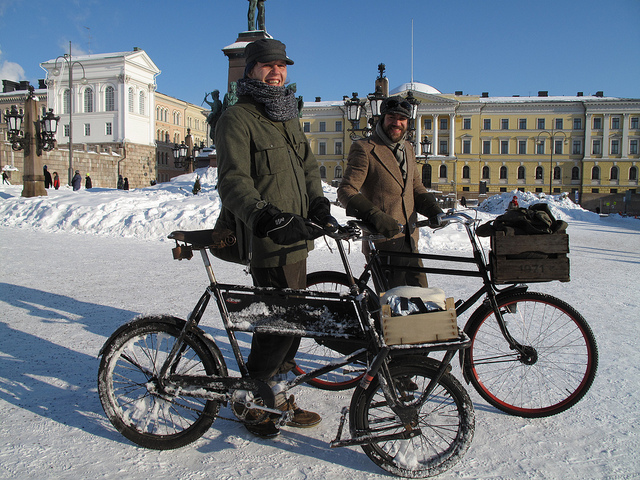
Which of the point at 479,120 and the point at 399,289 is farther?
the point at 479,120

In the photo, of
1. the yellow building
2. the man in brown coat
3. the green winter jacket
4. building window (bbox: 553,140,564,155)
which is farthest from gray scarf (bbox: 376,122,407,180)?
building window (bbox: 553,140,564,155)

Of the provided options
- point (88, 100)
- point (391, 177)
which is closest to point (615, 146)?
point (88, 100)

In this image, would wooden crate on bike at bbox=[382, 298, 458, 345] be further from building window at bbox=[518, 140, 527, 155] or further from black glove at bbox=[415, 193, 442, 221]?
building window at bbox=[518, 140, 527, 155]

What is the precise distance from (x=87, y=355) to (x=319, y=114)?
72847 millimetres

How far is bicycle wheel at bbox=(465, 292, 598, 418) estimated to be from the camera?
2574 mm

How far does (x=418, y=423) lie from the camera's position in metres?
2.14

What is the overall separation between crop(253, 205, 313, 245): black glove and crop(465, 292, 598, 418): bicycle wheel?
1.27 metres

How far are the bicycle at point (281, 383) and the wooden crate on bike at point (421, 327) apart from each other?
0.11 ft

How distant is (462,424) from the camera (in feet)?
6.92

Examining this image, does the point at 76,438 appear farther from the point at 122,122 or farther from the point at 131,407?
the point at 122,122

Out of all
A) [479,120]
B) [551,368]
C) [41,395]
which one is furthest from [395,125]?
[479,120]

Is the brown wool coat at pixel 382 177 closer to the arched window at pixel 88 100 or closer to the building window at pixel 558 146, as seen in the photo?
the arched window at pixel 88 100

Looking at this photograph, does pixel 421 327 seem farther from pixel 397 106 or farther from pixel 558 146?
pixel 558 146

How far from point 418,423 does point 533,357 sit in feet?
3.11
